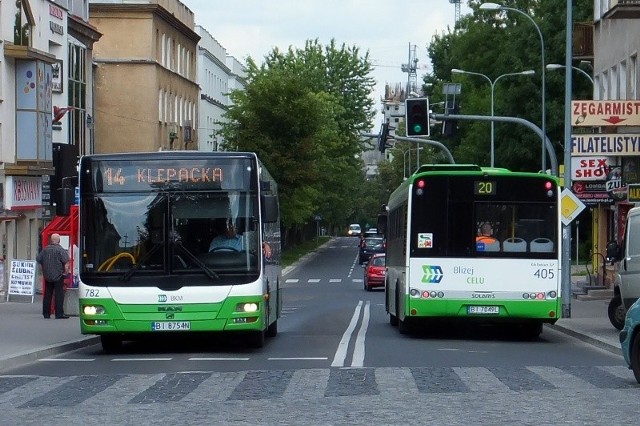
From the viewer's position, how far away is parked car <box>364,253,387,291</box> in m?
57.9

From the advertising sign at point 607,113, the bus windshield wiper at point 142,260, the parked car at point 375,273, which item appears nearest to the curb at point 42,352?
→ the bus windshield wiper at point 142,260

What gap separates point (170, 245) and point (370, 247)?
204ft

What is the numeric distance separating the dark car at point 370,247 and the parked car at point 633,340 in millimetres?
64378

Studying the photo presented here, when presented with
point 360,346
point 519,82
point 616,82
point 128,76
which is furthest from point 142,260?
point 519,82

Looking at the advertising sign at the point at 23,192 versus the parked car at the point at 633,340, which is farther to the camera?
the advertising sign at the point at 23,192

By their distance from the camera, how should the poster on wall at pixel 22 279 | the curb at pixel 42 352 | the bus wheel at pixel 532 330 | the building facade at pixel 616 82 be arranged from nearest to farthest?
the curb at pixel 42 352, the bus wheel at pixel 532 330, the building facade at pixel 616 82, the poster on wall at pixel 22 279

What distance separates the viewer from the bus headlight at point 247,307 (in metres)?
19.7

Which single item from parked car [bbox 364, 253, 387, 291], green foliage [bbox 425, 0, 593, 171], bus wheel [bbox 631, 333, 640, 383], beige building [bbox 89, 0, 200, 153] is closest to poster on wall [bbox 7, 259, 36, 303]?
parked car [bbox 364, 253, 387, 291]

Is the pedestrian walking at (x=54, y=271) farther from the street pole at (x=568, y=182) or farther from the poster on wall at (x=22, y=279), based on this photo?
the street pole at (x=568, y=182)

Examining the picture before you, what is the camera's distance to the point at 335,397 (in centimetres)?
1367

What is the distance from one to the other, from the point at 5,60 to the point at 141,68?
29602mm

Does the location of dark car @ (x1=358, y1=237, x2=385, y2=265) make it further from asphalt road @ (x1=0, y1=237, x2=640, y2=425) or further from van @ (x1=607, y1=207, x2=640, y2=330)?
asphalt road @ (x1=0, y1=237, x2=640, y2=425)

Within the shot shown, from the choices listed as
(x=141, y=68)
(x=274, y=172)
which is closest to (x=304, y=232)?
(x=274, y=172)

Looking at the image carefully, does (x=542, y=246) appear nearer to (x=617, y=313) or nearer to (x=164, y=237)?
(x=617, y=313)
